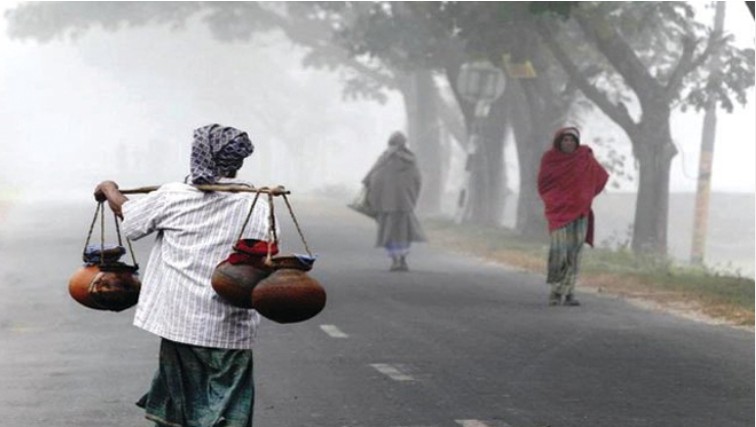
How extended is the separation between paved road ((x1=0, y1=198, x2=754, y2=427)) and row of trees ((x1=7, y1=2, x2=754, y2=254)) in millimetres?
6925

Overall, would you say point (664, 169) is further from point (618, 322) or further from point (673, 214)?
point (673, 214)

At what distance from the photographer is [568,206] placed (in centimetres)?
1817

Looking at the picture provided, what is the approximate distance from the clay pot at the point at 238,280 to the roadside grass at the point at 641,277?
35.2ft

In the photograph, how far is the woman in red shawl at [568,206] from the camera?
710 inches

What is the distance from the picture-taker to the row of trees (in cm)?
2875

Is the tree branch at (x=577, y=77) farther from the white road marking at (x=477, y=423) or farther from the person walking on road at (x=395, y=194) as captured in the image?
the white road marking at (x=477, y=423)

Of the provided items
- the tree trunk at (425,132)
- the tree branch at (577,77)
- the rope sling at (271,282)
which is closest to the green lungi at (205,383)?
the rope sling at (271,282)

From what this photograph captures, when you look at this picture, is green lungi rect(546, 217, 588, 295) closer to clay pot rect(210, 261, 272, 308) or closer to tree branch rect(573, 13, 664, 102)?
tree branch rect(573, 13, 664, 102)

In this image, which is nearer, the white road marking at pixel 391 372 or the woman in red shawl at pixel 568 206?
the white road marking at pixel 391 372

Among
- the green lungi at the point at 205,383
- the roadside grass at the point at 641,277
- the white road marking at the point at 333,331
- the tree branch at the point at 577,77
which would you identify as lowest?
the white road marking at the point at 333,331

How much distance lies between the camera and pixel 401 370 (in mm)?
12133

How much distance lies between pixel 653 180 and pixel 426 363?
17.0 meters

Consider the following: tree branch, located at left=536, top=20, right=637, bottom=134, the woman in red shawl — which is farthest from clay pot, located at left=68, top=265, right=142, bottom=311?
tree branch, located at left=536, top=20, right=637, bottom=134

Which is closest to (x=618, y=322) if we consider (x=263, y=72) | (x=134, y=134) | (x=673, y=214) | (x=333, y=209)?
(x=333, y=209)
